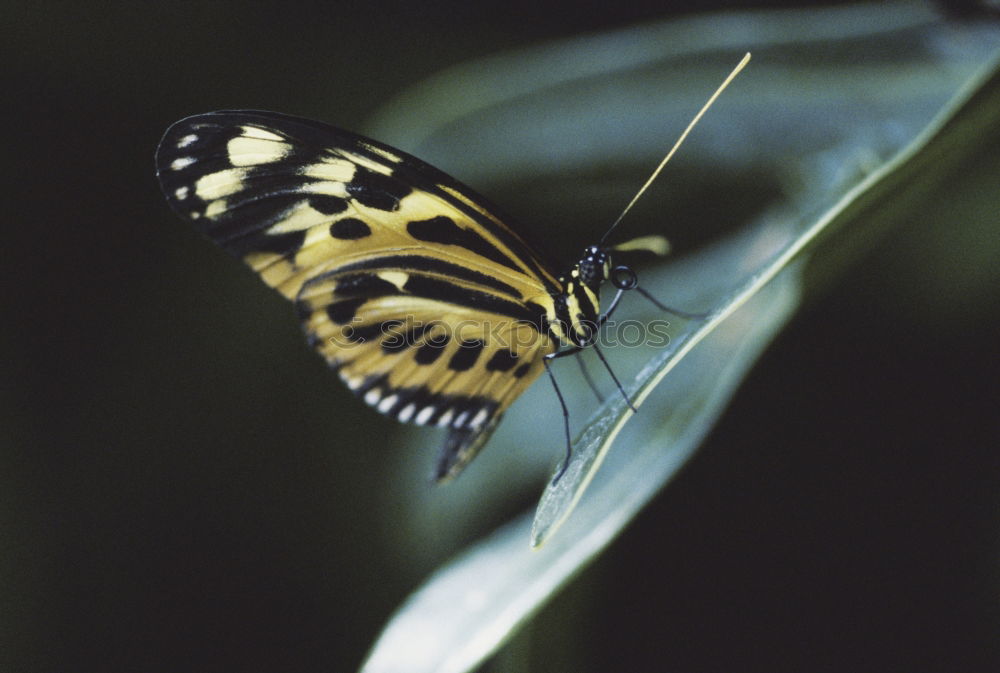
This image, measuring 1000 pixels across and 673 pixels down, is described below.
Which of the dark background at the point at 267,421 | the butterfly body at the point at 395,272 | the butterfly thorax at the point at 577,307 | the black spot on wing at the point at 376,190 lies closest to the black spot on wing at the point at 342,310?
the butterfly body at the point at 395,272

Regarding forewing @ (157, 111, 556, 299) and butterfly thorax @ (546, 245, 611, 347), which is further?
butterfly thorax @ (546, 245, 611, 347)

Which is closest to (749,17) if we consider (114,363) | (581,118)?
(581,118)

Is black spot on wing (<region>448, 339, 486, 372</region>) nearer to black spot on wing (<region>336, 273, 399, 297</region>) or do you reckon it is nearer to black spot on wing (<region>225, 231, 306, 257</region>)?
black spot on wing (<region>336, 273, 399, 297</region>)

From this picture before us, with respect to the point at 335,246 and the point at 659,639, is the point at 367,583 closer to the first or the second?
the point at 659,639

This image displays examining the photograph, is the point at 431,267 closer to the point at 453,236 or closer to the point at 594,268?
the point at 453,236

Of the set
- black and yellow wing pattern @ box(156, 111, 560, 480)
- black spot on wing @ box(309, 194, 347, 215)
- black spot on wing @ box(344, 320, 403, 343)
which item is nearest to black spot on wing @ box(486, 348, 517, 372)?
black and yellow wing pattern @ box(156, 111, 560, 480)
